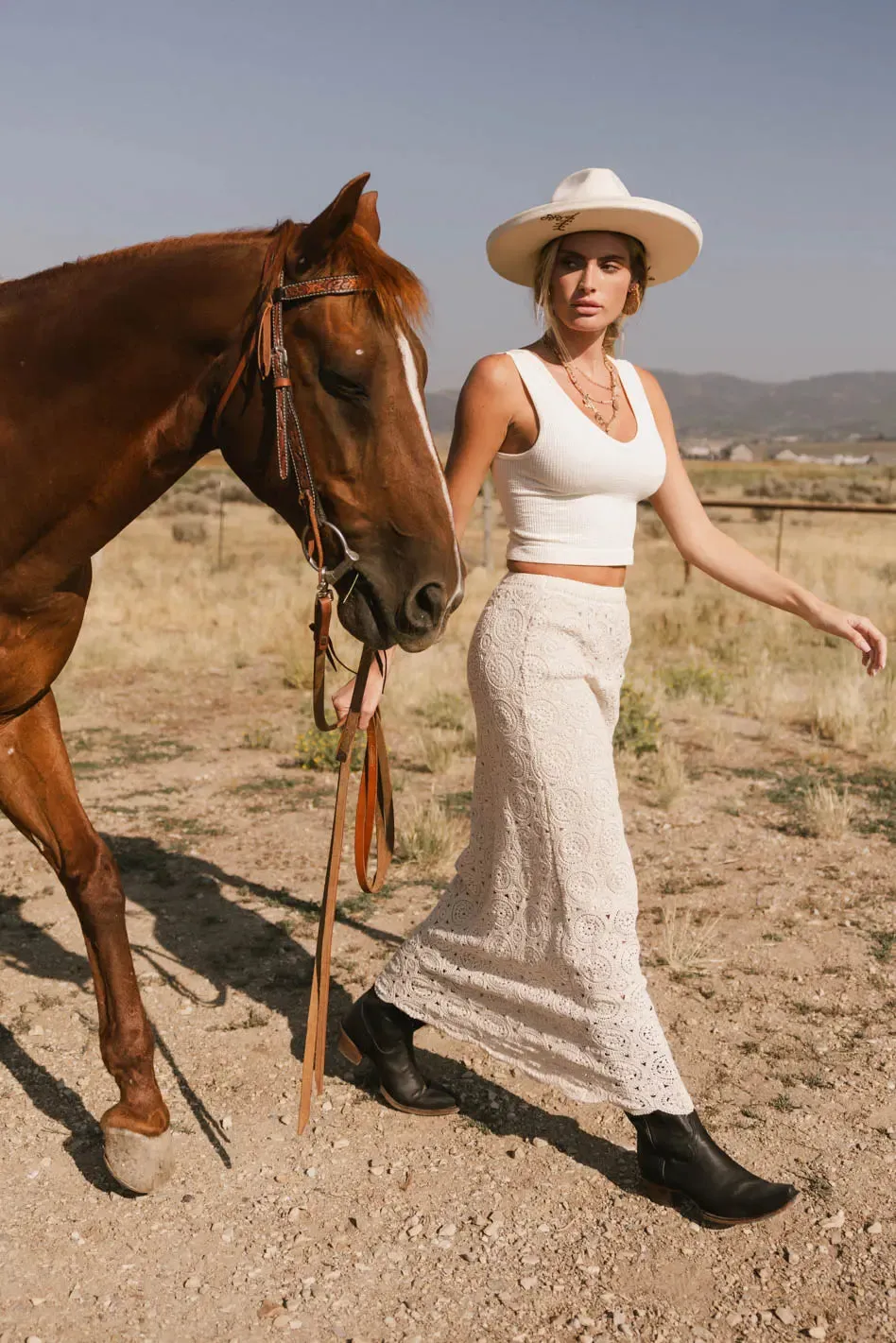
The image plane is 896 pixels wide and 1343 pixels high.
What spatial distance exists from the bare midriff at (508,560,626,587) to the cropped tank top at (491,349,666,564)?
2 cm

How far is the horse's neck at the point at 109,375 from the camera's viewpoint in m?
2.40

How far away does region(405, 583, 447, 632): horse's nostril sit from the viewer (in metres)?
2.25

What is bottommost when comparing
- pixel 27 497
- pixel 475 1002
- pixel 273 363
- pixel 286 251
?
pixel 475 1002

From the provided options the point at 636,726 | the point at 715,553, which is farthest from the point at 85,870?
the point at 636,726

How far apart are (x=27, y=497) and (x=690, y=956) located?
9.00 ft

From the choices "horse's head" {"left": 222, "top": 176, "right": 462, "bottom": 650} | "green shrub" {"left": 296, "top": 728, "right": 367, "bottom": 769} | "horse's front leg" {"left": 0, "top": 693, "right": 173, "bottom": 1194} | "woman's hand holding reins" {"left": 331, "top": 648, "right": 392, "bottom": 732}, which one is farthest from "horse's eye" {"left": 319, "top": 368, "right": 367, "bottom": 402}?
→ "green shrub" {"left": 296, "top": 728, "right": 367, "bottom": 769}

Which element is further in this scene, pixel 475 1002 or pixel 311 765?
pixel 311 765

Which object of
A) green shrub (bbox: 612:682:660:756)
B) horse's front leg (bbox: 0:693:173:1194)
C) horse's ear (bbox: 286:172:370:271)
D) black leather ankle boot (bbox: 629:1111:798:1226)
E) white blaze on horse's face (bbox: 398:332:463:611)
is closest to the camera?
horse's ear (bbox: 286:172:370:271)

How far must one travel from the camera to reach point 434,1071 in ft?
11.0

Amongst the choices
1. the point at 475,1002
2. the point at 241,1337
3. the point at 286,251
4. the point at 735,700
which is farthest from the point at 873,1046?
the point at 735,700

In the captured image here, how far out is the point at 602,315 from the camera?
2740mm

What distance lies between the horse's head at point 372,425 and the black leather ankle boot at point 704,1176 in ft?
4.21

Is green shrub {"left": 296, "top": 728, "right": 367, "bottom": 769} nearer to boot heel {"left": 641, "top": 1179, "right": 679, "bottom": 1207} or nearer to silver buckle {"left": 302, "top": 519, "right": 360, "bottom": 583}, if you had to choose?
boot heel {"left": 641, "top": 1179, "right": 679, "bottom": 1207}

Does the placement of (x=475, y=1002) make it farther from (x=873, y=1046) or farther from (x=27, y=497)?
(x=27, y=497)
